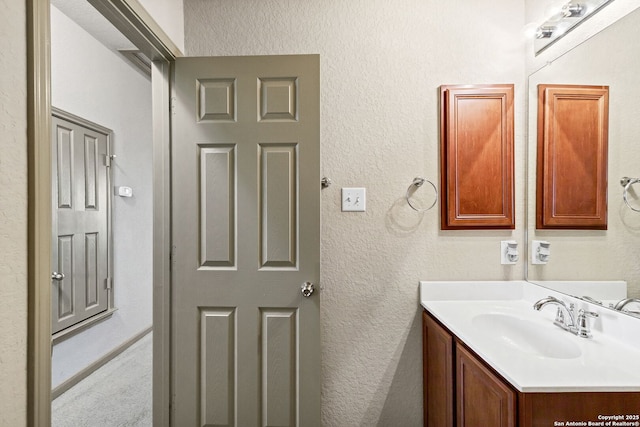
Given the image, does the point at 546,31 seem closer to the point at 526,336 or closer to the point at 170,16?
the point at 526,336

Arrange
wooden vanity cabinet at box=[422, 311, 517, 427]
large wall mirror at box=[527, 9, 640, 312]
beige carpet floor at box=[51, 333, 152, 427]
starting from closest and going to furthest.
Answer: wooden vanity cabinet at box=[422, 311, 517, 427] < large wall mirror at box=[527, 9, 640, 312] < beige carpet floor at box=[51, 333, 152, 427]

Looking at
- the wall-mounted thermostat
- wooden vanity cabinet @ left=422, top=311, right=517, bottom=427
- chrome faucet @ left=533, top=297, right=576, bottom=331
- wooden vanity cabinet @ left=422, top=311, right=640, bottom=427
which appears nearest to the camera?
wooden vanity cabinet @ left=422, top=311, right=640, bottom=427

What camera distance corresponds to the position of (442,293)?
1661mm

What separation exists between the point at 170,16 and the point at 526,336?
2270 mm

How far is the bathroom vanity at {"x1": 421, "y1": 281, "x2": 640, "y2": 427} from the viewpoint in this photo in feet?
2.72

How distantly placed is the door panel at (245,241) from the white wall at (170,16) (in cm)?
17

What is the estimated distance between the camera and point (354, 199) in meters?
1.67

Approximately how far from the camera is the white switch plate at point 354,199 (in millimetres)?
1673

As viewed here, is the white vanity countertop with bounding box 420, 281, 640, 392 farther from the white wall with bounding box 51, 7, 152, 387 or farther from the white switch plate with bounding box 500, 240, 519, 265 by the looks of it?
the white wall with bounding box 51, 7, 152, 387

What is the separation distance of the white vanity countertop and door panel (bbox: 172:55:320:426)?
28.2 inches

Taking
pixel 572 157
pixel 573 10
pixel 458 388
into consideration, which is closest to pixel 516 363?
pixel 458 388

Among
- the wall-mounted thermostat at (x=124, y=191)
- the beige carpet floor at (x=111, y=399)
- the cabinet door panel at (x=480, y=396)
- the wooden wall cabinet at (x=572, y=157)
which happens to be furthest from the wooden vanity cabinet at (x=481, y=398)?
the wall-mounted thermostat at (x=124, y=191)

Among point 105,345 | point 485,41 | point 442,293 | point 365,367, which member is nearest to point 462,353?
point 442,293

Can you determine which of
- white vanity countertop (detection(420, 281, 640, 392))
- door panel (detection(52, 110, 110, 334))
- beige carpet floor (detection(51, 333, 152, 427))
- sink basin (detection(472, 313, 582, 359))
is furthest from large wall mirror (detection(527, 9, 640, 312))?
door panel (detection(52, 110, 110, 334))
